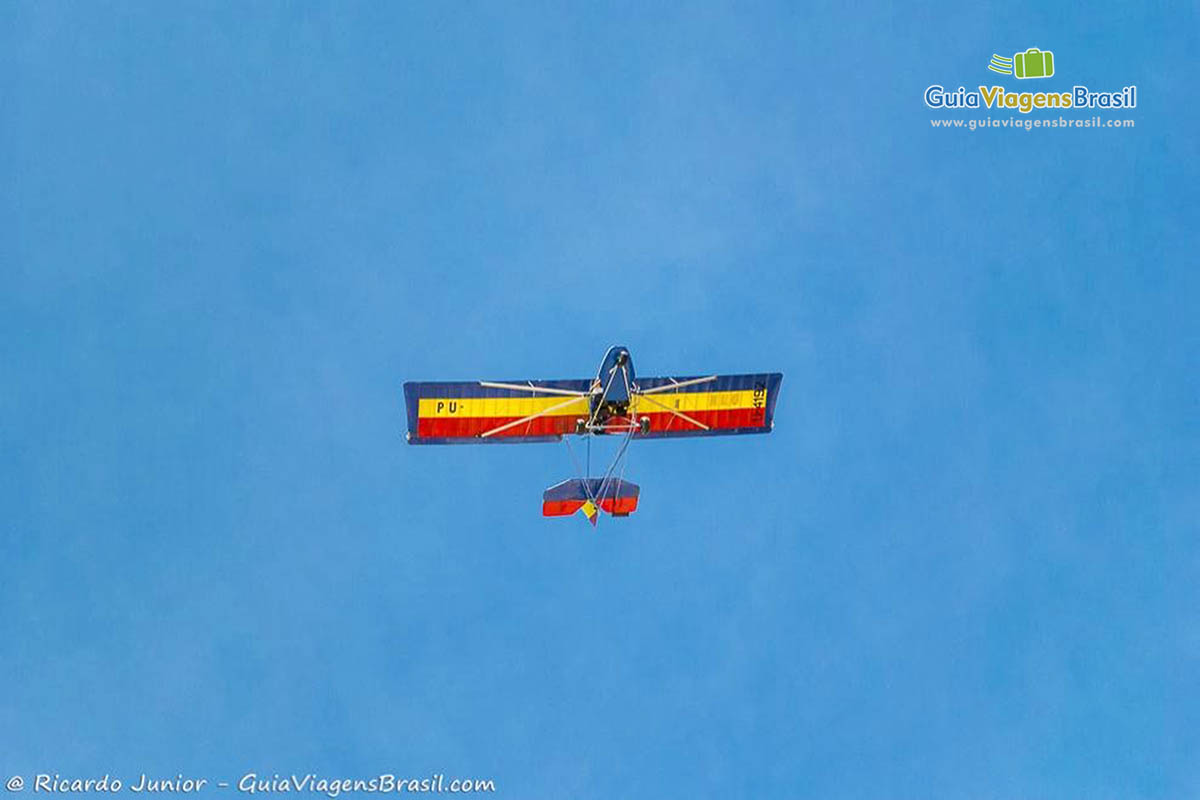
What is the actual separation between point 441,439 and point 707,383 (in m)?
14.0

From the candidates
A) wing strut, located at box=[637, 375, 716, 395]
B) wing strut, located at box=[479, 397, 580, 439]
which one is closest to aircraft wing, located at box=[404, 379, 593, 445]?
wing strut, located at box=[479, 397, 580, 439]

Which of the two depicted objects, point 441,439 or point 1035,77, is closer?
point 441,439

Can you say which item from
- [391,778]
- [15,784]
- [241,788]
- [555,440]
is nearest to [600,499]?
[555,440]

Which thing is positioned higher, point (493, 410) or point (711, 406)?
point (711, 406)

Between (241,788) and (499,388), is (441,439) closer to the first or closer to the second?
(499,388)

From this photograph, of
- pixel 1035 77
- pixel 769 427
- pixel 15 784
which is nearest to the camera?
pixel 15 784

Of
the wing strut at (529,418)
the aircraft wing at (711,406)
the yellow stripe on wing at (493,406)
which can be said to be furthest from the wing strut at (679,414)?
the wing strut at (529,418)

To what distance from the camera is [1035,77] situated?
3777 inches

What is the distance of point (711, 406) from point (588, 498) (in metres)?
8.33

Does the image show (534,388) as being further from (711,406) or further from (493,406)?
(711,406)

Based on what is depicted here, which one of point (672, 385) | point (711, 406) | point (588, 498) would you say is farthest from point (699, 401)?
point (588, 498)

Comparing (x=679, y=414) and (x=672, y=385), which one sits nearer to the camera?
(x=672, y=385)

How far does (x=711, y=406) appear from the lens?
86625 millimetres

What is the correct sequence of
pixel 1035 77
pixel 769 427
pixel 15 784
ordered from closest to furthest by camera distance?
pixel 15 784
pixel 769 427
pixel 1035 77
